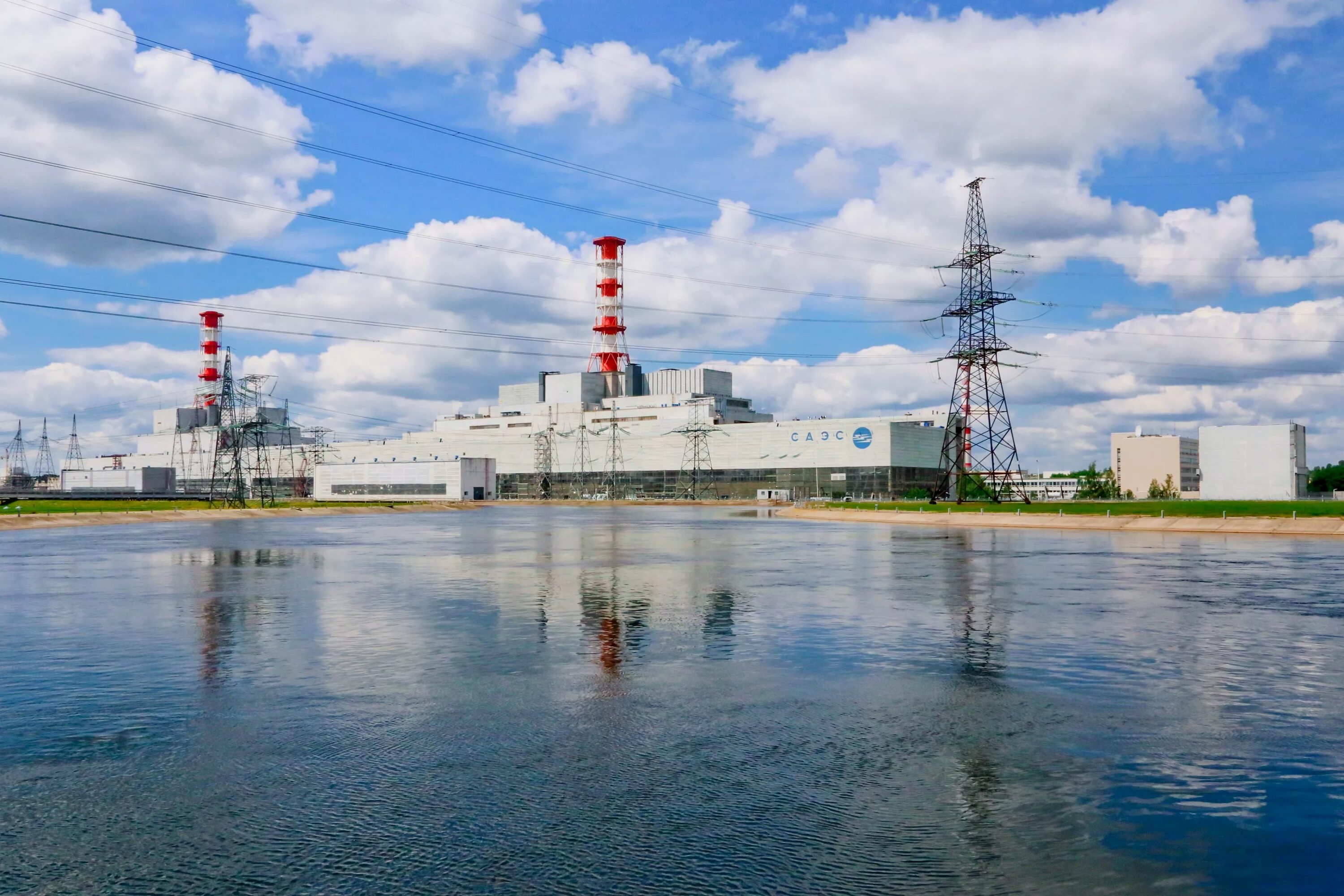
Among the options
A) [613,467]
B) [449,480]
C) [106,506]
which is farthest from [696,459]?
[106,506]

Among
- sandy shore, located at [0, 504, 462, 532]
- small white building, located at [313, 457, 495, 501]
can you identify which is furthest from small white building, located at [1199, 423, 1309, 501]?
small white building, located at [313, 457, 495, 501]

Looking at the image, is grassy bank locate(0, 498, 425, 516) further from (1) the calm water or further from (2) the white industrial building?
(1) the calm water

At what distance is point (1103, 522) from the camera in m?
72.1

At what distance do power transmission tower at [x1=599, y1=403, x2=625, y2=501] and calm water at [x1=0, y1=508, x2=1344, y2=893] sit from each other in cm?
16440

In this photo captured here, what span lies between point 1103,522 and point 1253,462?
204 feet

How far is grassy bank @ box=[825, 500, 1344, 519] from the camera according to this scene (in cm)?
7425

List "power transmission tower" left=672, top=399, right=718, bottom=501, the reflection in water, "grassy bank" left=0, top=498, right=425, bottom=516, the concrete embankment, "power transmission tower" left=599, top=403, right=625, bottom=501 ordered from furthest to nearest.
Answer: "power transmission tower" left=599, top=403, right=625, bottom=501 → "power transmission tower" left=672, top=399, right=718, bottom=501 → "grassy bank" left=0, top=498, right=425, bottom=516 → the concrete embankment → the reflection in water

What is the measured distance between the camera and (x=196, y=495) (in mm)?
196375

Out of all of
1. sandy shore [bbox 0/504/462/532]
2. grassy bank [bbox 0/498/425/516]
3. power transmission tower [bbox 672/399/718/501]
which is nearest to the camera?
sandy shore [bbox 0/504/462/532]

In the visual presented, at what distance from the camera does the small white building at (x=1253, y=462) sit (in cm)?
11781

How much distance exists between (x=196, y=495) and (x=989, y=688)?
679 ft

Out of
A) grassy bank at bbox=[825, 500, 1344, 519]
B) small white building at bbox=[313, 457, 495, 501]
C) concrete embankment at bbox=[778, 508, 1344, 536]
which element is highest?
small white building at bbox=[313, 457, 495, 501]

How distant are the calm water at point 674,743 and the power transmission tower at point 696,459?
152 meters

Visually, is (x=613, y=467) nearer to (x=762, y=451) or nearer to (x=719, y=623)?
(x=762, y=451)
